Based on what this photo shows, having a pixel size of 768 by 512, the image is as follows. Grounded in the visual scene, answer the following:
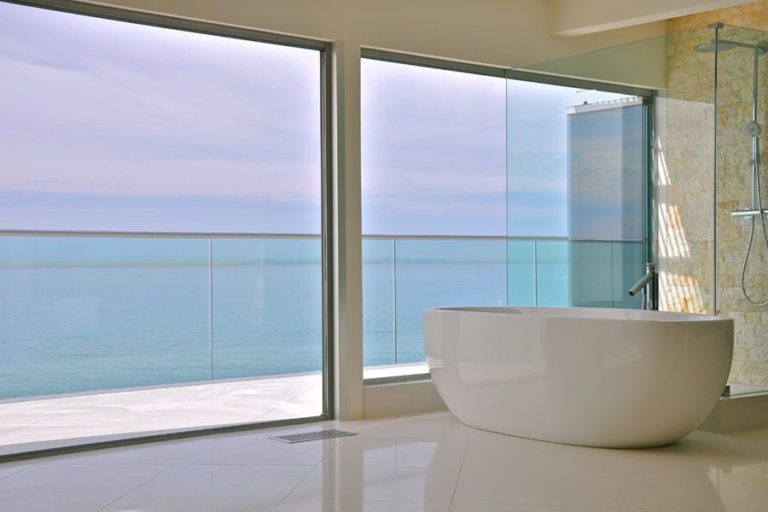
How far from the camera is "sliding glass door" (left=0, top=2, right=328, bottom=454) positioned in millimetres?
5121

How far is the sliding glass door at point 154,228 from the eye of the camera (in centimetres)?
512

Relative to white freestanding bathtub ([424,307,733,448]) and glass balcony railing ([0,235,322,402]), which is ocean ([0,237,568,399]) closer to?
glass balcony railing ([0,235,322,402])

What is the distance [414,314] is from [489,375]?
1.50 meters

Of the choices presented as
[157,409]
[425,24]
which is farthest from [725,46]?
[157,409]

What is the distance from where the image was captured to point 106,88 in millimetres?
5367

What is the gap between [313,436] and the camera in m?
5.28

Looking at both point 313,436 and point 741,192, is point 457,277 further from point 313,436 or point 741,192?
point 741,192

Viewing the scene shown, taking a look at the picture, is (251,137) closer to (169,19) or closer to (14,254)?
(169,19)

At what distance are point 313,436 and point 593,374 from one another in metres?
1.54

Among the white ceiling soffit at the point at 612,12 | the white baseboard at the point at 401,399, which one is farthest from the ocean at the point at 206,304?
the white ceiling soffit at the point at 612,12

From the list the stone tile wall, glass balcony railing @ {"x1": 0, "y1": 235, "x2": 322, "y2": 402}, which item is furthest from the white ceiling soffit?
glass balcony railing @ {"x1": 0, "y1": 235, "x2": 322, "y2": 402}

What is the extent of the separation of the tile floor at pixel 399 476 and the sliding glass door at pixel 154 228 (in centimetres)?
69

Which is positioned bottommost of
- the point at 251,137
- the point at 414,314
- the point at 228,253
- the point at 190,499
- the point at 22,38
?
the point at 190,499

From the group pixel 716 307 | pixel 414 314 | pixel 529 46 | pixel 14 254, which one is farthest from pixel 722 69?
pixel 14 254
